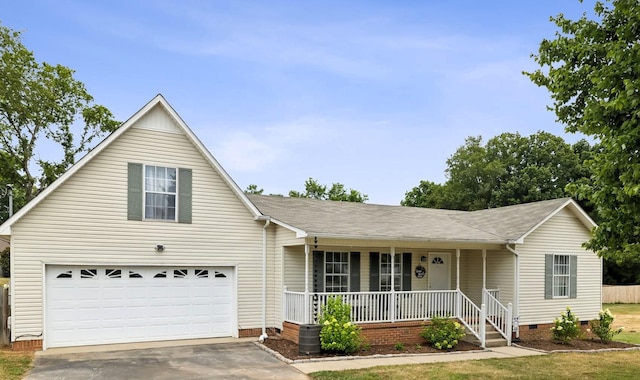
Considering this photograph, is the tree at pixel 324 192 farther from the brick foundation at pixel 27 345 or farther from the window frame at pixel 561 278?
the brick foundation at pixel 27 345

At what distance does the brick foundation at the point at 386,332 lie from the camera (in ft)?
48.8

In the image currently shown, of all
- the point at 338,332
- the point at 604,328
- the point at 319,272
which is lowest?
the point at 604,328

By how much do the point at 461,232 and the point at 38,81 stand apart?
22.9 m

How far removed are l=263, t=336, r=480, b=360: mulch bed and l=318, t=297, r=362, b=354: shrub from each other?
0.23m

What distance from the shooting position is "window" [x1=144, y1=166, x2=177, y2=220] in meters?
14.6

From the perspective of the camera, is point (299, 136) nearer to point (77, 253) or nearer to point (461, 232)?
point (461, 232)

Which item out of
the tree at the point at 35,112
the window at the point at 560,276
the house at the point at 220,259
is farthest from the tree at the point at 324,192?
the window at the point at 560,276

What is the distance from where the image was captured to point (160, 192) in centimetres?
1478

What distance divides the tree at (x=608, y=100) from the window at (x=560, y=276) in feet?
24.9

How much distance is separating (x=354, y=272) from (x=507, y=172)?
110 feet

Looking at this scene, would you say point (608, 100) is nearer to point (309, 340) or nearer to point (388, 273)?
point (309, 340)

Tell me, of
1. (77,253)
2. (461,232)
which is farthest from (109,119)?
(461,232)

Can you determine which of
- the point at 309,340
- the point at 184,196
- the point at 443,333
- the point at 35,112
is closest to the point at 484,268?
the point at 443,333

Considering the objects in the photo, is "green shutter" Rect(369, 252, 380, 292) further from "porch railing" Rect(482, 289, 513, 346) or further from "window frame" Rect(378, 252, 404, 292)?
"porch railing" Rect(482, 289, 513, 346)
